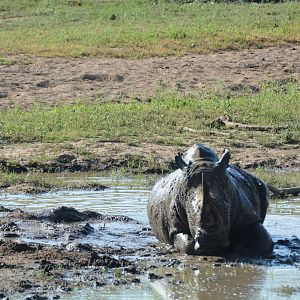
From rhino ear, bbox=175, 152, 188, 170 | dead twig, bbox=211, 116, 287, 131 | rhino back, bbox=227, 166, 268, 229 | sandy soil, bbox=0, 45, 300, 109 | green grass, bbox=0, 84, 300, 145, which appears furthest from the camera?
sandy soil, bbox=0, 45, 300, 109

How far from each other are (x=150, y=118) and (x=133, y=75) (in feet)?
13.2

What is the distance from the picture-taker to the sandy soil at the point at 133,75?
64.1 ft

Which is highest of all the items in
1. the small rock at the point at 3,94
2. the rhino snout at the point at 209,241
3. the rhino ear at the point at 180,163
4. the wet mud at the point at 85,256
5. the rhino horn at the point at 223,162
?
the rhino horn at the point at 223,162

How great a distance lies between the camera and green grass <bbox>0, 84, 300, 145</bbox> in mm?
15781

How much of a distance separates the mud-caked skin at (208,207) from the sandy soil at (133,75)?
9.09 metres

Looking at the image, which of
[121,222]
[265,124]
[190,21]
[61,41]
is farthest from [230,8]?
[121,222]

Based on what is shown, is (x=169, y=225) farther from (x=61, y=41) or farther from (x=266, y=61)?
(x=61, y=41)

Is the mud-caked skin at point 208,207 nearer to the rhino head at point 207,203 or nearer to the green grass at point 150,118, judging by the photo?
the rhino head at point 207,203

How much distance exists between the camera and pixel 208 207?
28.5ft

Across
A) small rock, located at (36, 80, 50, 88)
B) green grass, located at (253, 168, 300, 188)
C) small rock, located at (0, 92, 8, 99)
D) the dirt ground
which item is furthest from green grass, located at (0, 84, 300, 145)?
small rock, located at (36, 80, 50, 88)

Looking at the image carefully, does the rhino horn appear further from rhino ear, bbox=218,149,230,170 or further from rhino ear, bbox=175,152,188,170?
rhino ear, bbox=175,152,188,170

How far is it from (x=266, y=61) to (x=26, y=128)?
7438 millimetres

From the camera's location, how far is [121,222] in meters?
11.0

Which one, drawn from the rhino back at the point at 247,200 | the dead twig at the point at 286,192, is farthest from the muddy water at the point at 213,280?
the dead twig at the point at 286,192
